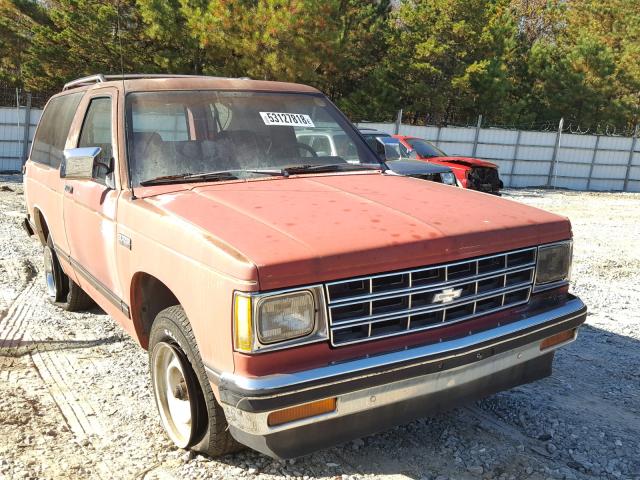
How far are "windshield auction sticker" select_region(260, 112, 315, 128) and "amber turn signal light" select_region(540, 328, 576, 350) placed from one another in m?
2.08

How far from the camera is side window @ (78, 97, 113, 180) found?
370cm

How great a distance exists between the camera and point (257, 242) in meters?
2.51

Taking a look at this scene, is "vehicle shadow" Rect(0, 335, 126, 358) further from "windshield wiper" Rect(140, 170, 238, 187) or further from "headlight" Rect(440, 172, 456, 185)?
"headlight" Rect(440, 172, 456, 185)

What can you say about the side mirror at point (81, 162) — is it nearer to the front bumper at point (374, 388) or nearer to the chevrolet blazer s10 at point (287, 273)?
the chevrolet blazer s10 at point (287, 273)

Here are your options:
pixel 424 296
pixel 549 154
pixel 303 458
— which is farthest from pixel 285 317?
pixel 549 154

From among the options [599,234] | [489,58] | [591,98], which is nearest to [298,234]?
[599,234]

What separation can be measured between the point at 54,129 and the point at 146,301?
8.23ft

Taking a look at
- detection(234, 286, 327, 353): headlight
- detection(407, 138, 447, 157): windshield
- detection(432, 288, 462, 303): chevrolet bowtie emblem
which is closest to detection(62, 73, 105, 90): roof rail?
detection(234, 286, 327, 353): headlight

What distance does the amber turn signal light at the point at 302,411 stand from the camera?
94.7 inches

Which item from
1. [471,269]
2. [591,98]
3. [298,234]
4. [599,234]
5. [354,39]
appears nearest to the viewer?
[298,234]

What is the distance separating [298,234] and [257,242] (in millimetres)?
190

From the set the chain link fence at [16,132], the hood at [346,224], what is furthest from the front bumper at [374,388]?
the chain link fence at [16,132]

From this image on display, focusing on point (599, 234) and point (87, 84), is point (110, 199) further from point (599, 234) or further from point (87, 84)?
point (599, 234)

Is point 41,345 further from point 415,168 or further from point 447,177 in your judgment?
point 447,177
